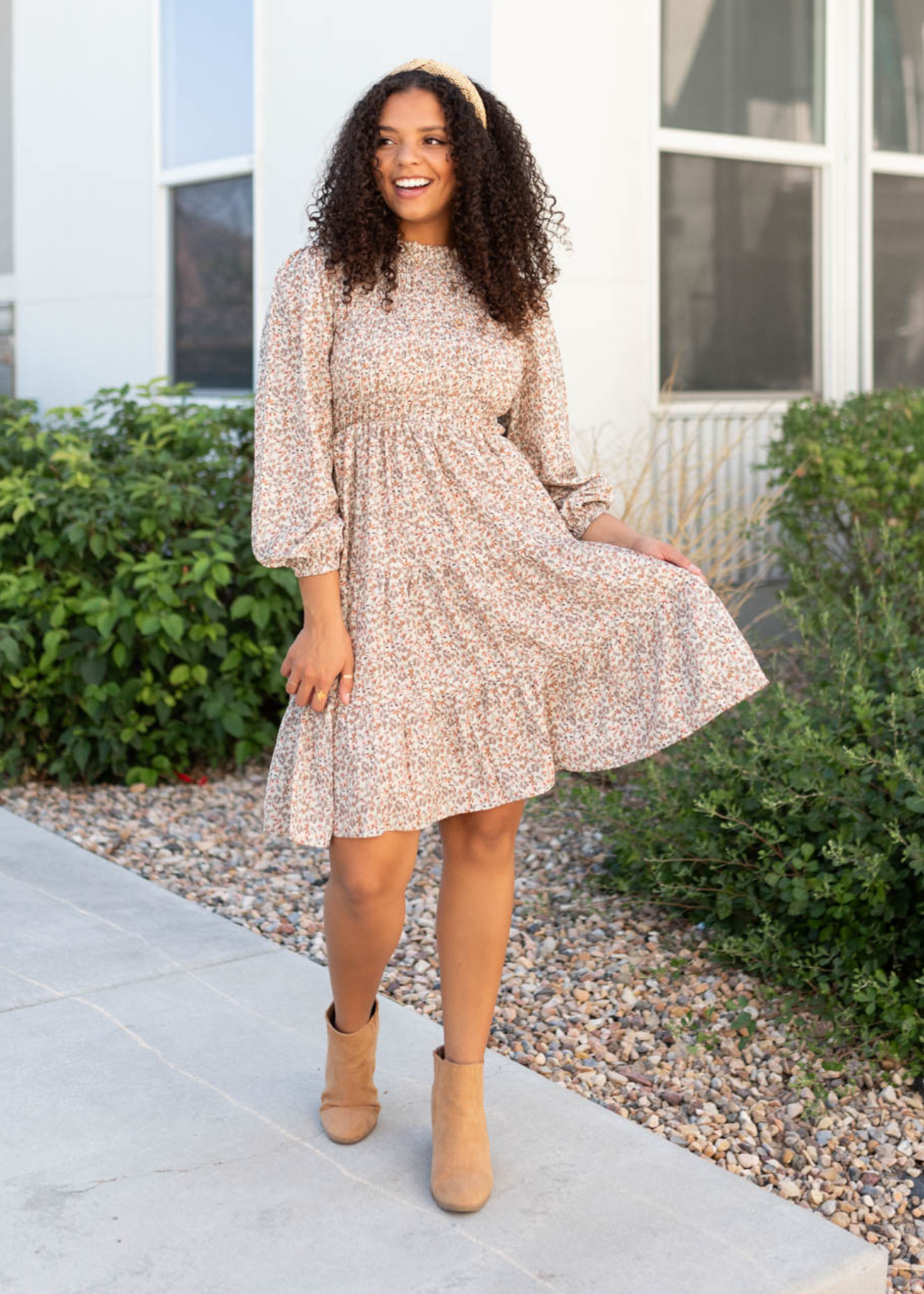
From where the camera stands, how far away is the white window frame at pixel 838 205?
657 cm

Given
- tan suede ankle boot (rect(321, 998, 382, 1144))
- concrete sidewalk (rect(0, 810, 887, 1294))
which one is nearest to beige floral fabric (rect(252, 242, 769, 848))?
tan suede ankle boot (rect(321, 998, 382, 1144))

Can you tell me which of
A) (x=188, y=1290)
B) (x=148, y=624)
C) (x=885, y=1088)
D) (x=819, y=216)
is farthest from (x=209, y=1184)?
(x=819, y=216)

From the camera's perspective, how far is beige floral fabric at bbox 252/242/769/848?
2.39 metres

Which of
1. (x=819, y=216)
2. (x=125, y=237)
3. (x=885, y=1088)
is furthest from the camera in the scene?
(x=125, y=237)

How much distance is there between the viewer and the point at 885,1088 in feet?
→ 10.0

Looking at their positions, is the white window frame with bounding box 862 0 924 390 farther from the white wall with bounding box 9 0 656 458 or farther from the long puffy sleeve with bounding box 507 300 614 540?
the long puffy sleeve with bounding box 507 300 614 540

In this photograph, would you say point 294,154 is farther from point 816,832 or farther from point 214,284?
point 816,832

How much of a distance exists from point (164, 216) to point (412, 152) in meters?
4.95

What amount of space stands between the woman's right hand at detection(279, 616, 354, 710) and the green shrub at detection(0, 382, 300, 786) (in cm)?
241

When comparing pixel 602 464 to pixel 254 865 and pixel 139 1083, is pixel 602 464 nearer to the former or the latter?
pixel 254 865

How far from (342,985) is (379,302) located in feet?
3.61

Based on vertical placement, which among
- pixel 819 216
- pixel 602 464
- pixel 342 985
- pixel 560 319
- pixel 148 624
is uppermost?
pixel 819 216

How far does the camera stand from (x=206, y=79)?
6.75m

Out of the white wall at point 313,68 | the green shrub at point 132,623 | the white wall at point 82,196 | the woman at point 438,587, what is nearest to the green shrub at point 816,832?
the woman at point 438,587
